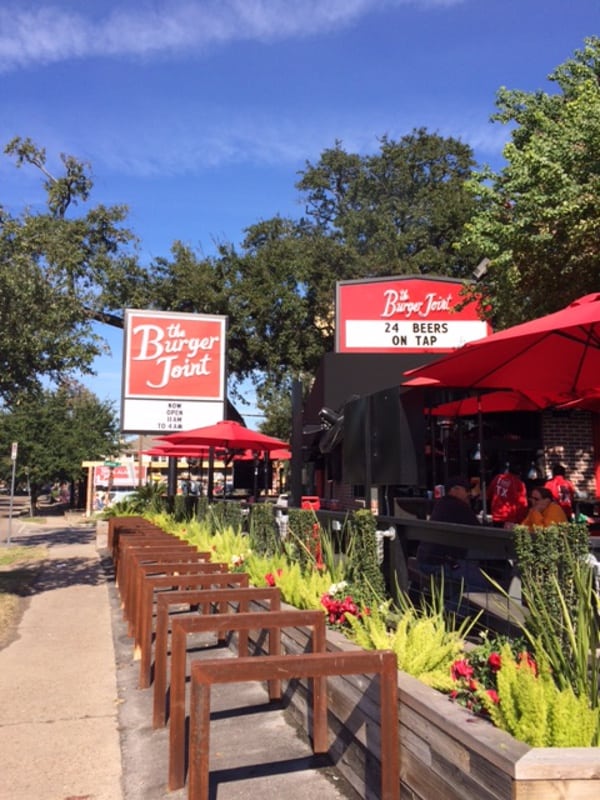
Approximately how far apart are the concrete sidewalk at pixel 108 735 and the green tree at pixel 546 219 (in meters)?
8.48

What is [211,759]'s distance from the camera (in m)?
4.05

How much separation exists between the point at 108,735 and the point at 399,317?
1412cm

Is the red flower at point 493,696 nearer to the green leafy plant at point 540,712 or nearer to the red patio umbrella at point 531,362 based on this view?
the green leafy plant at point 540,712

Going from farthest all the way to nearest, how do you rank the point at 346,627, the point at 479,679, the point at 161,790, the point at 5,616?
1. the point at 5,616
2. the point at 346,627
3. the point at 161,790
4. the point at 479,679

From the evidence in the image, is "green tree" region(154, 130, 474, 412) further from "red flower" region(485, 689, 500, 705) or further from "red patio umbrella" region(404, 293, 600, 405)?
"red flower" region(485, 689, 500, 705)

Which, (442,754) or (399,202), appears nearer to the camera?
(442,754)

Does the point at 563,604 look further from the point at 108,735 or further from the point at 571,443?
the point at 571,443

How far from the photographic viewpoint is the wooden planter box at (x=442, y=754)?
90.6 inches

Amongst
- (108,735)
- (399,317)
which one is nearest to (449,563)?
(108,735)

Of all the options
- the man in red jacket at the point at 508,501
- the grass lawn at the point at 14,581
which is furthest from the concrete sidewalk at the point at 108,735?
the man in red jacket at the point at 508,501

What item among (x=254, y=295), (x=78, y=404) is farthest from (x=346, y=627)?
(x=78, y=404)

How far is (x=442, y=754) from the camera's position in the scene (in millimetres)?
2824

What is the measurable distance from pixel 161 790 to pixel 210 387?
51.4 feet

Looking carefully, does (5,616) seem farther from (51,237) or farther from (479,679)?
(479,679)
